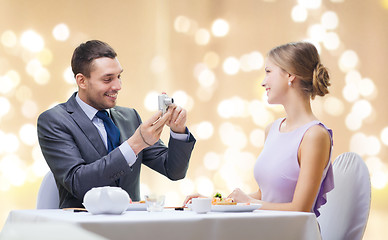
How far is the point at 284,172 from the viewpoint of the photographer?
1860 mm

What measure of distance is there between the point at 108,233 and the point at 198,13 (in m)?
2.68

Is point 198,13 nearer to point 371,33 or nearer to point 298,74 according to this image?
point 371,33

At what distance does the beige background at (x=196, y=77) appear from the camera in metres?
3.16

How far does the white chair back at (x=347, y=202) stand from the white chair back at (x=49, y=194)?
0.96 meters

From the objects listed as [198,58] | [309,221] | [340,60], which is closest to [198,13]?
[198,58]

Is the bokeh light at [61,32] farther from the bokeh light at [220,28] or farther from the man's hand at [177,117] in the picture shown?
the man's hand at [177,117]

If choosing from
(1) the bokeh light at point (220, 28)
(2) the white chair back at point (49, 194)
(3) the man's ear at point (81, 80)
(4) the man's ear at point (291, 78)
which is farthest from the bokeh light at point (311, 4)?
(2) the white chair back at point (49, 194)

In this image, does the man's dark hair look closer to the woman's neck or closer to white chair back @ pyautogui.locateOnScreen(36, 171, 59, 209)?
white chair back @ pyautogui.locateOnScreen(36, 171, 59, 209)

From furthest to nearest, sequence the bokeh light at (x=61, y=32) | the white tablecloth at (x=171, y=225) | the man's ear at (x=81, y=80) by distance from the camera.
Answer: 1. the bokeh light at (x=61, y=32)
2. the man's ear at (x=81, y=80)
3. the white tablecloth at (x=171, y=225)

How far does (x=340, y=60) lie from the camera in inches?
132

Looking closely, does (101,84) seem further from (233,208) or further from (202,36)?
(202,36)

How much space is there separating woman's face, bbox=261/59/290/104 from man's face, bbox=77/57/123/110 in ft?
1.90

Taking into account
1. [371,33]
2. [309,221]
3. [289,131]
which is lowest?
[309,221]

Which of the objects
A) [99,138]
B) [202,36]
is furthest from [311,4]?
[99,138]
